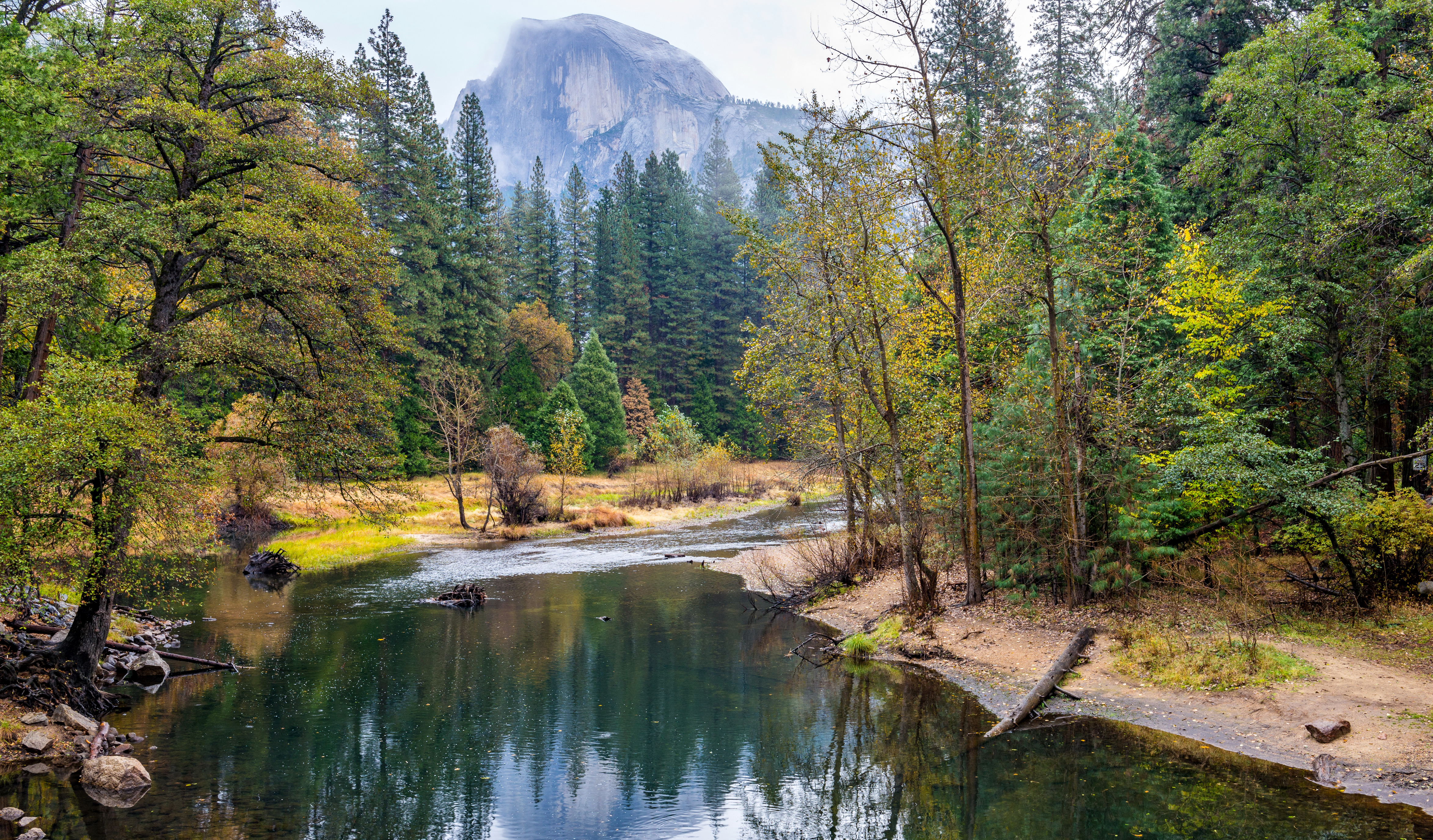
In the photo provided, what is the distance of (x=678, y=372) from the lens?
214ft

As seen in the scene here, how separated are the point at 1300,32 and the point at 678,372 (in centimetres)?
5093

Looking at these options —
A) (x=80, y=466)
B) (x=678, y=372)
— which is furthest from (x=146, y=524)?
(x=678, y=372)

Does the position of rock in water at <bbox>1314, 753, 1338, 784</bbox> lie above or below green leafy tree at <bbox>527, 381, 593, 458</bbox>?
below

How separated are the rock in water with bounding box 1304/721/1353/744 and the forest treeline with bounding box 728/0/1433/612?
11.4 ft

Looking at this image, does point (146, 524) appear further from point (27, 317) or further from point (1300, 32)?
point (1300, 32)

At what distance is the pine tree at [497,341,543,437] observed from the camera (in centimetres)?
4831

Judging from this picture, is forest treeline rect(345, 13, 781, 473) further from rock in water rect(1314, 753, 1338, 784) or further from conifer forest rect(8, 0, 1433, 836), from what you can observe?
rock in water rect(1314, 753, 1338, 784)

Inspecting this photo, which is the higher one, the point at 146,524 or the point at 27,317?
the point at 27,317

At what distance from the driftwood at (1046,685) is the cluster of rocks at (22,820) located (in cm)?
1157

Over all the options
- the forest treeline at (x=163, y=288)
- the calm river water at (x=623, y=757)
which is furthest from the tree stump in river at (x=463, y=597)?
the forest treeline at (x=163, y=288)

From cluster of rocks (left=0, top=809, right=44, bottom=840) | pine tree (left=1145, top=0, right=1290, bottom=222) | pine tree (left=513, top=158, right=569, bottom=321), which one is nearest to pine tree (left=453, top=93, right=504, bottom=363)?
pine tree (left=513, top=158, right=569, bottom=321)

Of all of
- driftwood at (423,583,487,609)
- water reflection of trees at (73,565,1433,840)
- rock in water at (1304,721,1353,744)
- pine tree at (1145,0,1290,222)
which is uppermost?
pine tree at (1145,0,1290,222)

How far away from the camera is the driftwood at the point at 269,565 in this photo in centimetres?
2547

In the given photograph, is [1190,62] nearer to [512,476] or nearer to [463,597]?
[463,597]
